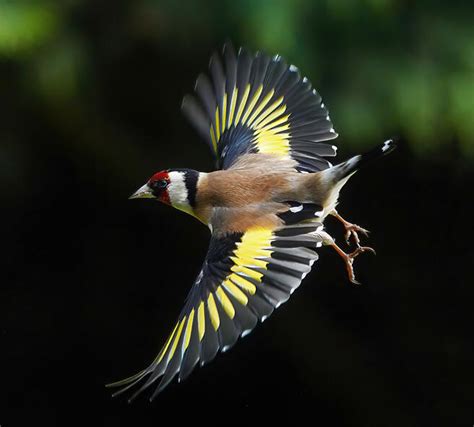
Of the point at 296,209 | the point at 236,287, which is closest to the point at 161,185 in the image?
the point at 296,209

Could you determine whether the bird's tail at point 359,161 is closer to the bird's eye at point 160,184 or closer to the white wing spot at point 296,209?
the white wing spot at point 296,209

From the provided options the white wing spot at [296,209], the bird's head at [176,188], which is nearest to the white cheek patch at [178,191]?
the bird's head at [176,188]

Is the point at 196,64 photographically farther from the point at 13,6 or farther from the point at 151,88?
the point at 13,6

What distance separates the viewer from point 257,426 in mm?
4949

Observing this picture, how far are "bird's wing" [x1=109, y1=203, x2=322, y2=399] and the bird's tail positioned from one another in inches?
4.5

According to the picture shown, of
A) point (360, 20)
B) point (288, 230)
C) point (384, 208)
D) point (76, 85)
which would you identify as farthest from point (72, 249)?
point (288, 230)

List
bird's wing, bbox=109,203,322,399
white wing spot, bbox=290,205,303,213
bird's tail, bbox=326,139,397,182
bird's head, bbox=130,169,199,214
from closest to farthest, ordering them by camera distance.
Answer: bird's wing, bbox=109,203,322,399
bird's tail, bbox=326,139,397,182
white wing spot, bbox=290,205,303,213
bird's head, bbox=130,169,199,214

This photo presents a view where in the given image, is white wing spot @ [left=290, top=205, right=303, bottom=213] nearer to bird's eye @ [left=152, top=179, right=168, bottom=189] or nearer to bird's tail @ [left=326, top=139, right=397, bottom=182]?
bird's tail @ [left=326, top=139, right=397, bottom=182]

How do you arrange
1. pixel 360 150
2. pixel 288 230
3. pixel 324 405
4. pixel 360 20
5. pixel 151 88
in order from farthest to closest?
pixel 324 405 < pixel 151 88 < pixel 360 150 < pixel 360 20 < pixel 288 230

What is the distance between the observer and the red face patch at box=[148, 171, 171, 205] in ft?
10.5

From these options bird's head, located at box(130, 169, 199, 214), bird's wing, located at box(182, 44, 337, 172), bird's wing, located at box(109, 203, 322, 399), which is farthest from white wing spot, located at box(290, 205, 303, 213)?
bird's wing, located at box(182, 44, 337, 172)

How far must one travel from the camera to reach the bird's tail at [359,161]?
2.69 m

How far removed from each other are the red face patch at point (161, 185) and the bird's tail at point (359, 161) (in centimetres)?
56

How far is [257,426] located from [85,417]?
835 millimetres
